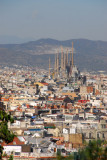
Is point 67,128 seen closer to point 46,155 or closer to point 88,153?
point 46,155

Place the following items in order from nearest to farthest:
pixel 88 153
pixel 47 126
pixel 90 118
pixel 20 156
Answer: pixel 88 153
pixel 20 156
pixel 47 126
pixel 90 118

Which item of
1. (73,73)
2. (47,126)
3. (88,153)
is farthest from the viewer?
(73,73)

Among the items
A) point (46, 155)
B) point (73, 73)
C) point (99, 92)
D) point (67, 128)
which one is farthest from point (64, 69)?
point (46, 155)

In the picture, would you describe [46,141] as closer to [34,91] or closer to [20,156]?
[20,156]

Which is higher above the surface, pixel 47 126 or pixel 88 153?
pixel 88 153

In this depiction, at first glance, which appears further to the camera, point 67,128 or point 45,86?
point 45,86

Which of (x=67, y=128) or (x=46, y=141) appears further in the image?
(x=67, y=128)

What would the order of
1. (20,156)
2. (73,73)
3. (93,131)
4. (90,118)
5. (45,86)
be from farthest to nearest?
(73,73)
(45,86)
(90,118)
(93,131)
(20,156)

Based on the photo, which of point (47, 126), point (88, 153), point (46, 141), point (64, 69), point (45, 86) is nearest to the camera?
point (88, 153)

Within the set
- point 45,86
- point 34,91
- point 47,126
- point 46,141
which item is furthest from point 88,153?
point 45,86
